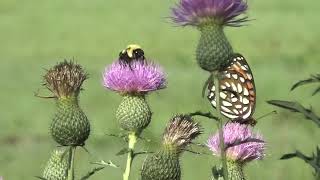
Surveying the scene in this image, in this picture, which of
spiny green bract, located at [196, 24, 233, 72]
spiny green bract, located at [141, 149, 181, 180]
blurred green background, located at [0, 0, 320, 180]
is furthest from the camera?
blurred green background, located at [0, 0, 320, 180]

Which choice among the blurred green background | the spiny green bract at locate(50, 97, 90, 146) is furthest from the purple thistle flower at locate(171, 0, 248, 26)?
the blurred green background

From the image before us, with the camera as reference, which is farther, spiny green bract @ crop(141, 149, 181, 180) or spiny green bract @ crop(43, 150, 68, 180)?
spiny green bract @ crop(43, 150, 68, 180)

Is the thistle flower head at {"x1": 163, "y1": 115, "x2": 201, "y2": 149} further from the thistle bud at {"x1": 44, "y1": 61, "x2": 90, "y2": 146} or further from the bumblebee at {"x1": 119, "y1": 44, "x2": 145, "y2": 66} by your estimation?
the bumblebee at {"x1": 119, "y1": 44, "x2": 145, "y2": 66}

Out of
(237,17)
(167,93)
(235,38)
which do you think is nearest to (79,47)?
(235,38)

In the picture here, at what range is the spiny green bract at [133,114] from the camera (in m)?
3.63

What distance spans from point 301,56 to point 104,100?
689 centimetres

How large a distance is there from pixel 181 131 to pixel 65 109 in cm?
→ 44

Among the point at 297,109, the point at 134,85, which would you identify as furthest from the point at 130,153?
the point at 297,109

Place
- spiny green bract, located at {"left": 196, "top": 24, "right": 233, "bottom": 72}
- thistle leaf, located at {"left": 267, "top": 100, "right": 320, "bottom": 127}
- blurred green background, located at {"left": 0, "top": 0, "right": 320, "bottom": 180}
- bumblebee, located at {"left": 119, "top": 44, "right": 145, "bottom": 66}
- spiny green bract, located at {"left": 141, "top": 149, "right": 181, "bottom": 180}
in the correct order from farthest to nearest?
blurred green background, located at {"left": 0, "top": 0, "right": 320, "bottom": 180}
bumblebee, located at {"left": 119, "top": 44, "right": 145, "bottom": 66}
spiny green bract, located at {"left": 141, "top": 149, "right": 181, "bottom": 180}
spiny green bract, located at {"left": 196, "top": 24, "right": 233, "bottom": 72}
thistle leaf, located at {"left": 267, "top": 100, "right": 320, "bottom": 127}

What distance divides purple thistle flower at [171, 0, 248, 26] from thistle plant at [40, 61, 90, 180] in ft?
1.97

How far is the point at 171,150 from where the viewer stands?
3.33m

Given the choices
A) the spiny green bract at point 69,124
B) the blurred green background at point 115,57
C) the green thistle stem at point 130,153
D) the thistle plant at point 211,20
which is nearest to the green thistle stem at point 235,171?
the green thistle stem at point 130,153

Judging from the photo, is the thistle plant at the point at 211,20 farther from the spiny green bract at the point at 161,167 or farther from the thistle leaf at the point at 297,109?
the spiny green bract at the point at 161,167

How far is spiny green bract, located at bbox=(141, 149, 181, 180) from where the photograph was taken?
3199 mm
